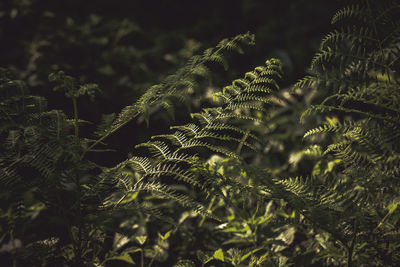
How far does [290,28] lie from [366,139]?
4.05 m

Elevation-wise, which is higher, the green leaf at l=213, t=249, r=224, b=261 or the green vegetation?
the green vegetation

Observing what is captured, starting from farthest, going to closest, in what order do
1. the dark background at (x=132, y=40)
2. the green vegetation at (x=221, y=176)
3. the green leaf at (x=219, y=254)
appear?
the dark background at (x=132, y=40) < the green leaf at (x=219, y=254) < the green vegetation at (x=221, y=176)

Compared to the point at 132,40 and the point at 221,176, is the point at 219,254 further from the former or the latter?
the point at 132,40

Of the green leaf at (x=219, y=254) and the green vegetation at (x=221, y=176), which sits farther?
the green leaf at (x=219, y=254)

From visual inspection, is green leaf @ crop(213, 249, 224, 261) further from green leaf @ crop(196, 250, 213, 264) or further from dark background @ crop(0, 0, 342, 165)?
dark background @ crop(0, 0, 342, 165)

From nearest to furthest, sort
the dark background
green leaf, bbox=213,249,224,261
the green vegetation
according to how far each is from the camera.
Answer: the green vegetation < green leaf, bbox=213,249,224,261 < the dark background

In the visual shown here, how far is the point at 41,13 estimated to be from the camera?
3365 millimetres

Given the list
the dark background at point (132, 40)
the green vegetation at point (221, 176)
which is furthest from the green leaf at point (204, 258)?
the dark background at point (132, 40)

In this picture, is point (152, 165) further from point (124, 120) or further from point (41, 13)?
point (41, 13)

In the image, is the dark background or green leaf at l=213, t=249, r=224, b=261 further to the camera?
the dark background

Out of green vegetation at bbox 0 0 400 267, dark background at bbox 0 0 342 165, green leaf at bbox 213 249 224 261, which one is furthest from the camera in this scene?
dark background at bbox 0 0 342 165

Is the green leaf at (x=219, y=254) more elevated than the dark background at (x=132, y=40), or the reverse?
the dark background at (x=132, y=40)

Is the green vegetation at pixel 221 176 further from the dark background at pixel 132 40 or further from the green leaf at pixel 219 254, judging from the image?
the dark background at pixel 132 40

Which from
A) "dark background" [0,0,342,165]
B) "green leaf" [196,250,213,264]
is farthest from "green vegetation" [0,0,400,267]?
"dark background" [0,0,342,165]
